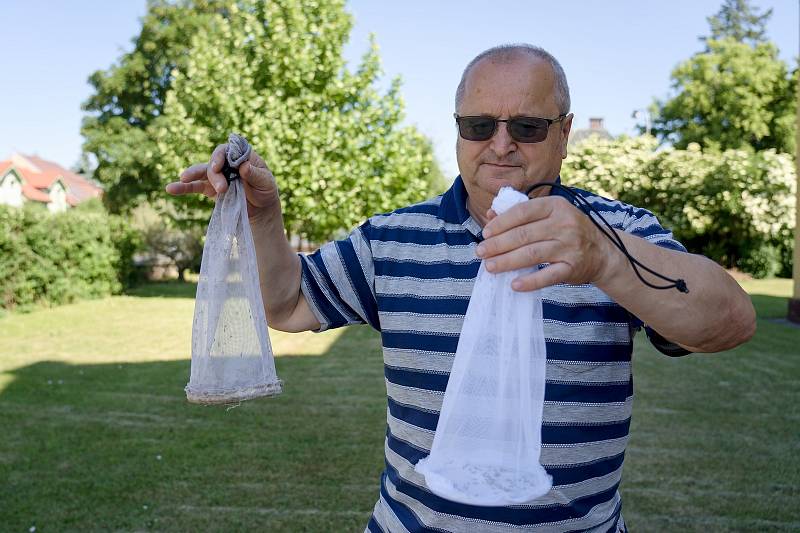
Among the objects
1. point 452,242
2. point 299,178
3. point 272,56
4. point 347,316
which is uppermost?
point 272,56

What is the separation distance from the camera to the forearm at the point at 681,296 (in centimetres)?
150

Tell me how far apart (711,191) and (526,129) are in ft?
82.3

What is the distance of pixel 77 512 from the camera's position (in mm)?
5027

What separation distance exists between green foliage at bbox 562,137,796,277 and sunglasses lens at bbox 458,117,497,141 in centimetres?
2429

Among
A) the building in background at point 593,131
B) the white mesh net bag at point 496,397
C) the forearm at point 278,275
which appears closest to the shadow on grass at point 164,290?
the forearm at point 278,275

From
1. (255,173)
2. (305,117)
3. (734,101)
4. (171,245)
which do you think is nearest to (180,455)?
(255,173)

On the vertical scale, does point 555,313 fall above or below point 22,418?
above

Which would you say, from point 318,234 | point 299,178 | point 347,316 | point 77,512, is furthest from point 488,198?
point 318,234

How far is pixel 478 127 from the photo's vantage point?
1.98 metres

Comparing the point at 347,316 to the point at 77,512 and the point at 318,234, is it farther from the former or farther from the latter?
the point at 318,234

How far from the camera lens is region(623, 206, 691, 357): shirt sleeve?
6.01ft

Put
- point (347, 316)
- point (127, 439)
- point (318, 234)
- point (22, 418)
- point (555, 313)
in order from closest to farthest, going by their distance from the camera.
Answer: point (555, 313), point (347, 316), point (127, 439), point (22, 418), point (318, 234)

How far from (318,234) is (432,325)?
16848mm

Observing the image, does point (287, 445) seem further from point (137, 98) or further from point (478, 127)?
point (137, 98)
